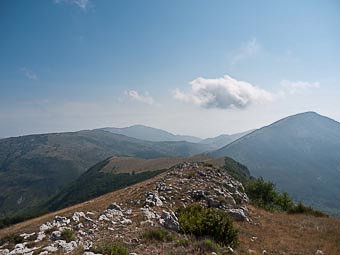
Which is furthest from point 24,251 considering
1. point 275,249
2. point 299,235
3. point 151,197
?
point 299,235

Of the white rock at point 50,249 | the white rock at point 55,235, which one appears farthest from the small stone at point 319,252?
the white rock at point 55,235

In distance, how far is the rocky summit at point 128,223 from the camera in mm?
14109

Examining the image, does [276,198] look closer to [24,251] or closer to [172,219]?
[172,219]

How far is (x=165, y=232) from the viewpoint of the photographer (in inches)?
618

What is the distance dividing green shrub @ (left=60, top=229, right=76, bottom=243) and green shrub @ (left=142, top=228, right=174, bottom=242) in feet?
12.9

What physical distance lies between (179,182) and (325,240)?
51.6 feet

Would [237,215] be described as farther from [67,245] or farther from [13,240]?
[13,240]

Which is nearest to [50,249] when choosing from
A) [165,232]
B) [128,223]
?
[128,223]

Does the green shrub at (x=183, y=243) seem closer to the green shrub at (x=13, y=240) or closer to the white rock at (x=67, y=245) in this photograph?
the white rock at (x=67, y=245)

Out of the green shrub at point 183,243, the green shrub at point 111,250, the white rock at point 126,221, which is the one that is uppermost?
the green shrub at point 111,250

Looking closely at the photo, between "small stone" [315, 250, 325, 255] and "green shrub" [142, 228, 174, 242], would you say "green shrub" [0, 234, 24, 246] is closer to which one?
"green shrub" [142, 228, 174, 242]

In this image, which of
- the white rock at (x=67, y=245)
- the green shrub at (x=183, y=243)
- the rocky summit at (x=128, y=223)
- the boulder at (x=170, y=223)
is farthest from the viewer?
the boulder at (x=170, y=223)

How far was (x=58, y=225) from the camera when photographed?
60.5ft

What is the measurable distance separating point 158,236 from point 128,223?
13.1 ft
